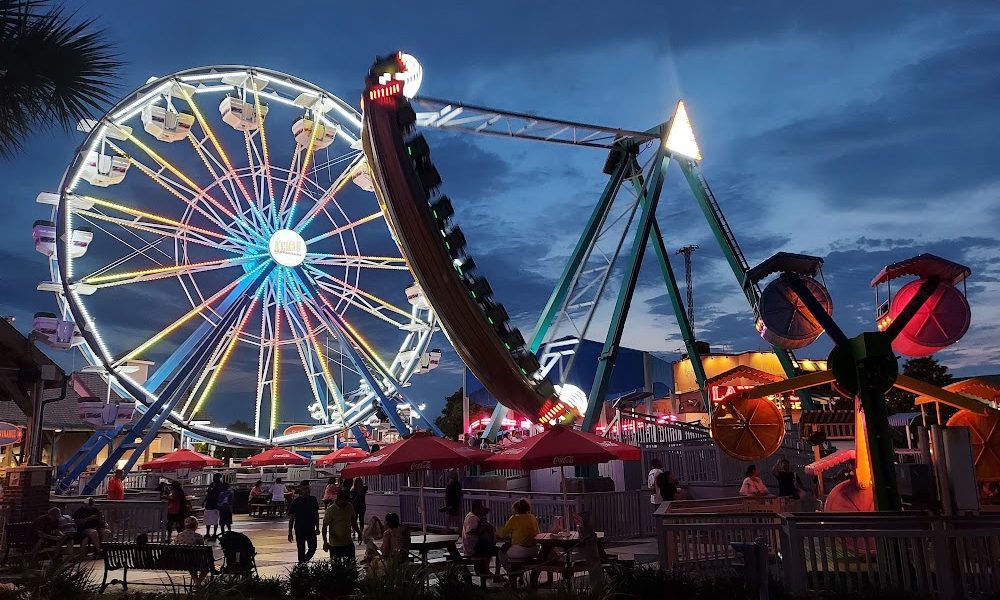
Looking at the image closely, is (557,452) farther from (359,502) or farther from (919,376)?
(919,376)

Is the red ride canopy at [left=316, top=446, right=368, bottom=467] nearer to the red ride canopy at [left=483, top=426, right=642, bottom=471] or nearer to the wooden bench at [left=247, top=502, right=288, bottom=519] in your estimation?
the wooden bench at [left=247, top=502, right=288, bottom=519]

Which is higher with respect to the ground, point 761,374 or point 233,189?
point 233,189

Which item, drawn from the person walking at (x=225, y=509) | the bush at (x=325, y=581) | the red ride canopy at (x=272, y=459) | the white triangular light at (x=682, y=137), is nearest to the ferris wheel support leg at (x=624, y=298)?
the white triangular light at (x=682, y=137)

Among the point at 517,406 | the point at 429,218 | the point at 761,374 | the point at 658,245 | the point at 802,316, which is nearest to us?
the point at 802,316

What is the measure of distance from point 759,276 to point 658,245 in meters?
11.5

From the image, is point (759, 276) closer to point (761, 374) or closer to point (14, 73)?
point (14, 73)

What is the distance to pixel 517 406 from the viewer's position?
66.7 ft

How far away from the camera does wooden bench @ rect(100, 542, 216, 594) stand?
10.1 metres

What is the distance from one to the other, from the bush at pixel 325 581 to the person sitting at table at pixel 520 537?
6.11ft

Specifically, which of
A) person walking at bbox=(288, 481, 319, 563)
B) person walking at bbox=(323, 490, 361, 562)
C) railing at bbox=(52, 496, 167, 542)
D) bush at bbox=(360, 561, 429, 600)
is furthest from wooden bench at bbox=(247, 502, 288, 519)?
bush at bbox=(360, 561, 429, 600)

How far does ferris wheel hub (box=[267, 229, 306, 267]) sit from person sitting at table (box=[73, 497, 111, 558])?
559 inches

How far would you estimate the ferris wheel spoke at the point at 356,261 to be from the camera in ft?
95.1

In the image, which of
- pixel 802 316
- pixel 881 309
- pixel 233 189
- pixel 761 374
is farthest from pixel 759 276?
pixel 233 189

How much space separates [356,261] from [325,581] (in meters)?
21.3
